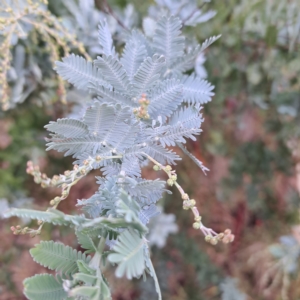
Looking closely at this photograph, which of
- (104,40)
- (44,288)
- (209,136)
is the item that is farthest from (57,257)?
(209,136)

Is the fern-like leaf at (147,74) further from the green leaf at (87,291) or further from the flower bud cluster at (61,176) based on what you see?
the green leaf at (87,291)

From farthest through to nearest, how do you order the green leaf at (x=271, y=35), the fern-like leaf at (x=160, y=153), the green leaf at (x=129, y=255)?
the green leaf at (x=271, y=35)
the fern-like leaf at (x=160, y=153)
the green leaf at (x=129, y=255)

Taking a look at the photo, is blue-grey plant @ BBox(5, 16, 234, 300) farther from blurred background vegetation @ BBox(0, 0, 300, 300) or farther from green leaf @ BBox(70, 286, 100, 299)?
blurred background vegetation @ BBox(0, 0, 300, 300)

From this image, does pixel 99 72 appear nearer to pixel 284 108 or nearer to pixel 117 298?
pixel 284 108

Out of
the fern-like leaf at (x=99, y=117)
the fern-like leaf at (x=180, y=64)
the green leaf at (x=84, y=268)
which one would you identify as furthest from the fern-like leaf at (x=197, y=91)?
the green leaf at (x=84, y=268)

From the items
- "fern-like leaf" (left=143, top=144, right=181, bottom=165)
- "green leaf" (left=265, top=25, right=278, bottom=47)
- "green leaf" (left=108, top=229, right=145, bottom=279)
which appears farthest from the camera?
"green leaf" (left=265, top=25, right=278, bottom=47)

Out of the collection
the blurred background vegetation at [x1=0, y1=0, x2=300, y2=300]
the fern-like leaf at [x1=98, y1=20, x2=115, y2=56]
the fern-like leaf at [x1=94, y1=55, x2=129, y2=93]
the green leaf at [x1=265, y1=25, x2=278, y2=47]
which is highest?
the green leaf at [x1=265, y1=25, x2=278, y2=47]

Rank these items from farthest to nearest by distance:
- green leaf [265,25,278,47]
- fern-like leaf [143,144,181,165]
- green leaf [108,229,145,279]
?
green leaf [265,25,278,47], fern-like leaf [143,144,181,165], green leaf [108,229,145,279]

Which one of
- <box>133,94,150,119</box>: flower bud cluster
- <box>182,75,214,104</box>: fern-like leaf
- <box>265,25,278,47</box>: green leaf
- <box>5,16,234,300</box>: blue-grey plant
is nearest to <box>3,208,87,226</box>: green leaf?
<box>5,16,234,300</box>: blue-grey plant
